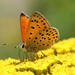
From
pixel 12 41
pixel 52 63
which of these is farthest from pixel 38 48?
pixel 12 41

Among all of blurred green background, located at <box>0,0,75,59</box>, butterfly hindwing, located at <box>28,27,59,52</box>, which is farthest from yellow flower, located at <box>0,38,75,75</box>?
blurred green background, located at <box>0,0,75,59</box>

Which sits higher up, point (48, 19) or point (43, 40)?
point (48, 19)

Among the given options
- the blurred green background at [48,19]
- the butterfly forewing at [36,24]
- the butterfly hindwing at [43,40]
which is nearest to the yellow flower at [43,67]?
the butterfly hindwing at [43,40]

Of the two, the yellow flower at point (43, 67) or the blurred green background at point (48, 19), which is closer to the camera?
the yellow flower at point (43, 67)

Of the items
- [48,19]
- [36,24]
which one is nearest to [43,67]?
[36,24]

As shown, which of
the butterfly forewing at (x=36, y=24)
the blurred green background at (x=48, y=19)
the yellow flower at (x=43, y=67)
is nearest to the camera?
the yellow flower at (x=43, y=67)

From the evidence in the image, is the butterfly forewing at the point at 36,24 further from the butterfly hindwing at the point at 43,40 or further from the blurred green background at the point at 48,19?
the blurred green background at the point at 48,19

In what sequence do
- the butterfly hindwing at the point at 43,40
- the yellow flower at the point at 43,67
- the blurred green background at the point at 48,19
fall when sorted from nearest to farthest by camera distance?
1. the yellow flower at the point at 43,67
2. the butterfly hindwing at the point at 43,40
3. the blurred green background at the point at 48,19

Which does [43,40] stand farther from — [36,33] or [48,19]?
[48,19]

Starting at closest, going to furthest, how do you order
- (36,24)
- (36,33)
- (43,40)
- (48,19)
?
(36,24) → (36,33) → (43,40) → (48,19)
